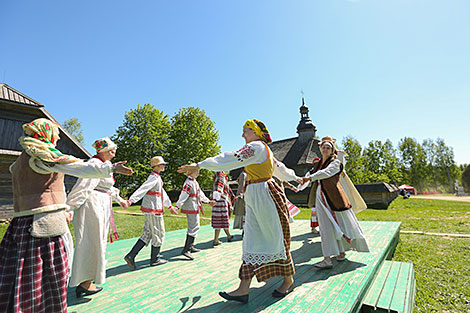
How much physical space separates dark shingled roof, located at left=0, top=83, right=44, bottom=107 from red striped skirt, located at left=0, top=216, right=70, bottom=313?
43.8 ft

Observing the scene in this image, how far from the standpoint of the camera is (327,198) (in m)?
3.97

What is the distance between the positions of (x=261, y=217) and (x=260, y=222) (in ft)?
0.20

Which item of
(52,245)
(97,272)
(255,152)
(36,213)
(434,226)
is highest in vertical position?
(255,152)

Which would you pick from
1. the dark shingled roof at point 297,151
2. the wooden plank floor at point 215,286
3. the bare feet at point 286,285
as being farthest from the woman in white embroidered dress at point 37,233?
the dark shingled roof at point 297,151

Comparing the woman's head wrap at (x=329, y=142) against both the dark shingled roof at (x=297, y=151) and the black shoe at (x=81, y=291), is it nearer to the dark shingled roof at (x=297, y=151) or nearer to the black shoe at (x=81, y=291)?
the black shoe at (x=81, y=291)

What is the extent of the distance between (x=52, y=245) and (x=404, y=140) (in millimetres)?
69324

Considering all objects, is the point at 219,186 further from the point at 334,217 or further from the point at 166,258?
the point at 334,217

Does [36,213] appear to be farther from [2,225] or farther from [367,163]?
[367,163]

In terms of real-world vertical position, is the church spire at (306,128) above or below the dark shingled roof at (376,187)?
above

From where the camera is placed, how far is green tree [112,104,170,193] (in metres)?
25.9

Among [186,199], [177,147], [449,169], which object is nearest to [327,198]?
[186,199]

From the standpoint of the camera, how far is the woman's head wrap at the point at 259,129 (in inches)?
118

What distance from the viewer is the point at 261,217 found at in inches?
107

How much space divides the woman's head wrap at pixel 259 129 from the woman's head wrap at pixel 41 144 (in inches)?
76.9
